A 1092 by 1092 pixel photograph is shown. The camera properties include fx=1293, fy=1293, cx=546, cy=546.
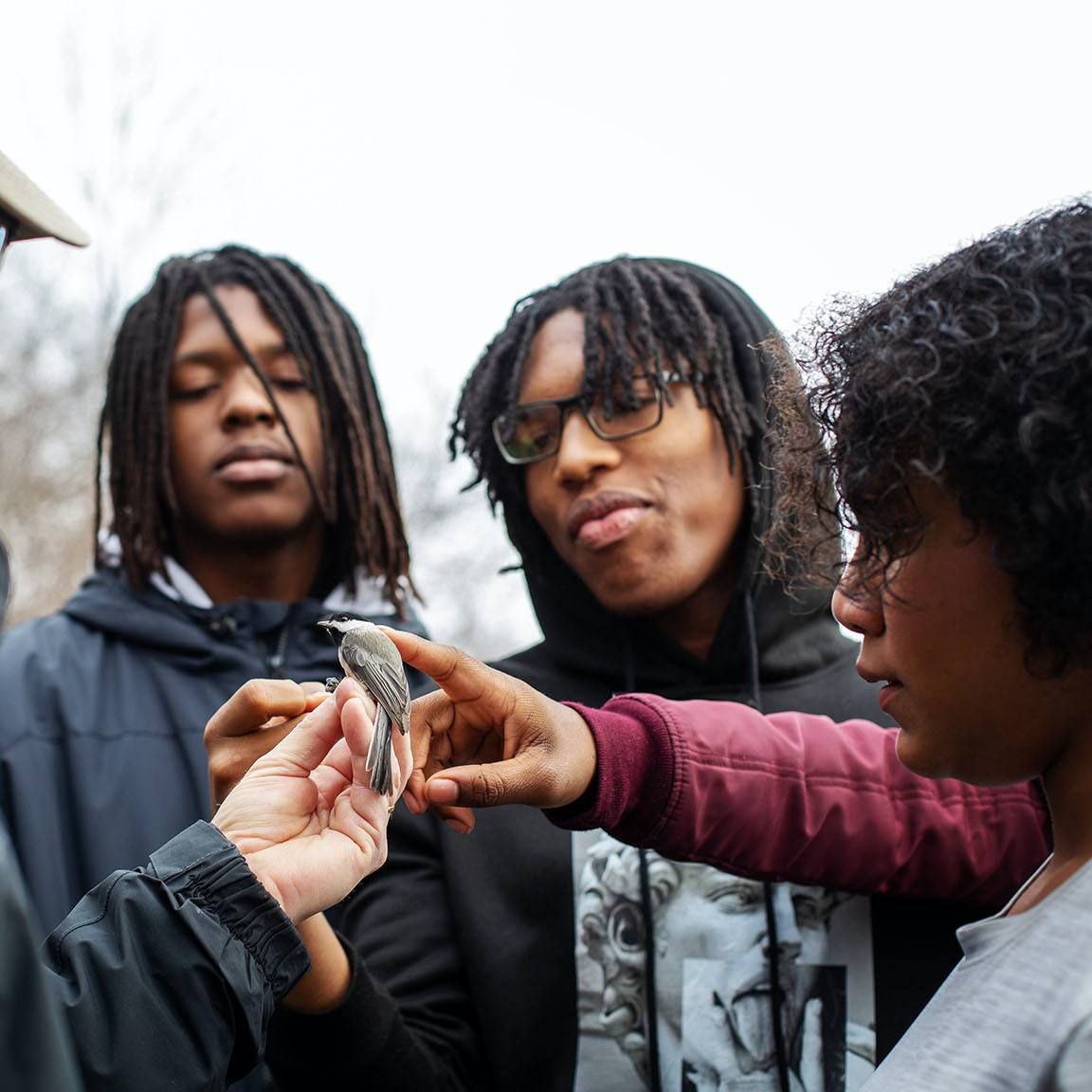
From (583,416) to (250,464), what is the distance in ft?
3.44

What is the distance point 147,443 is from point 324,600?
2.11 feet

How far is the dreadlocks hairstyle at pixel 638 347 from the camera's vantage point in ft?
9.34

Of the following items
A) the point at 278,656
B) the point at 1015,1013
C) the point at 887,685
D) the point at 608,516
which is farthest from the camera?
the point at 278,656

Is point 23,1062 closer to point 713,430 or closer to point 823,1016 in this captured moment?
A: point 823,1016

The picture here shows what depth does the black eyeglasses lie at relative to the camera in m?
2.79

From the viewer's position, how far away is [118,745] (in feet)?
9.79

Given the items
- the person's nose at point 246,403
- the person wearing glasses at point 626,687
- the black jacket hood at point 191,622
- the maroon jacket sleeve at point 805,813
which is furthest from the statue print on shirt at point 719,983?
the person's nose at point 246,403

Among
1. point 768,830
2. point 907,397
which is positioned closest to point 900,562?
point 907,397

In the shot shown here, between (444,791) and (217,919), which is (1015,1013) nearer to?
(444,791)

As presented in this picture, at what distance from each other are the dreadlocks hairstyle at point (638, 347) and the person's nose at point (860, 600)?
3.41ft

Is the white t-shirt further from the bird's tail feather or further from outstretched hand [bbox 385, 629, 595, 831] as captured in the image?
the bird's tail feather

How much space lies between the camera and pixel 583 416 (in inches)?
111

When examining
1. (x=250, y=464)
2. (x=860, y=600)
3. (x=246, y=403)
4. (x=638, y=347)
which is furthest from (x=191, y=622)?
(x=860, y=600)

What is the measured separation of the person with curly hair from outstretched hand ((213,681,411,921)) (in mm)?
104
